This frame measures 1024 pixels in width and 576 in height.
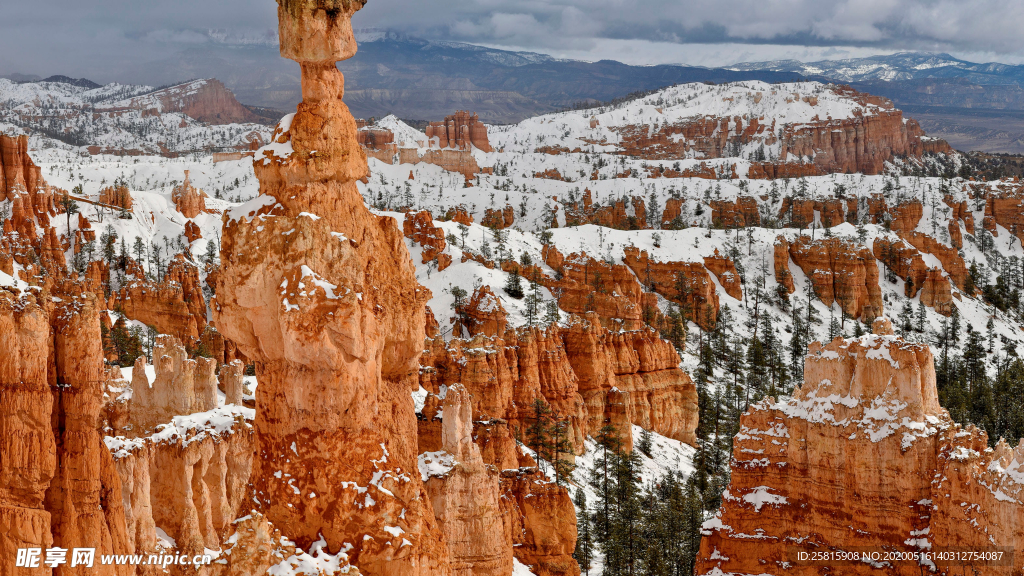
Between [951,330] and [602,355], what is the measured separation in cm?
5107

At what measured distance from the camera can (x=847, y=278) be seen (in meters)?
99.4

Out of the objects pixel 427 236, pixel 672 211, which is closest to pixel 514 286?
pixel 427 236

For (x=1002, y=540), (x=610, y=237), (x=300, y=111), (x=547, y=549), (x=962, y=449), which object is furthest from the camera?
(x=610, y=237)

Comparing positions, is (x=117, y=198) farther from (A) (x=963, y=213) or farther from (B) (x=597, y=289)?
(A) (x=963, y=213)

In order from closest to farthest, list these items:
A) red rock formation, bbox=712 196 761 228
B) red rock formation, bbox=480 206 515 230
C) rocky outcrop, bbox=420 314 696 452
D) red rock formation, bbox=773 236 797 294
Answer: rocky outcrop, bbox=420 314 696 452, red rock formation, bbox=773 236 797 294, red rock formation, bbox=480 206 515 230, red rock formation, bbox=712 196 761 228

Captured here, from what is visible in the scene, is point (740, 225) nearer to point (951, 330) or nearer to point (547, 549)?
point (951, 330)

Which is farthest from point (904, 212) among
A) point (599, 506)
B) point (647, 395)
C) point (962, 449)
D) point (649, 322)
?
point (962, 449)

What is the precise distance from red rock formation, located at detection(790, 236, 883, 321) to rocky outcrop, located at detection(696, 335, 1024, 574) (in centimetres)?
8042

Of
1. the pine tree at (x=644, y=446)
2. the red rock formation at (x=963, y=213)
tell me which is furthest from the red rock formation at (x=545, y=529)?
the red rock formation at (x=963, y=213)

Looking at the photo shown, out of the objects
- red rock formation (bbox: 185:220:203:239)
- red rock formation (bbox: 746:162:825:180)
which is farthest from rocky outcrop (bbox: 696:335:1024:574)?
red rock formation (bbox: 746:162:825:180)

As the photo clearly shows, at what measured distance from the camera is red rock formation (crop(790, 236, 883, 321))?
99000 mm

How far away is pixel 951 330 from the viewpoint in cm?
9112

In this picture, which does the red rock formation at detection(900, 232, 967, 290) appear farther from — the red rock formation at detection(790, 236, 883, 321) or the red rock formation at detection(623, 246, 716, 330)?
the red rock formation at detection(623, 246, 716, 330)

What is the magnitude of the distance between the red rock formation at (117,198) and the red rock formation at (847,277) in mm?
79353
